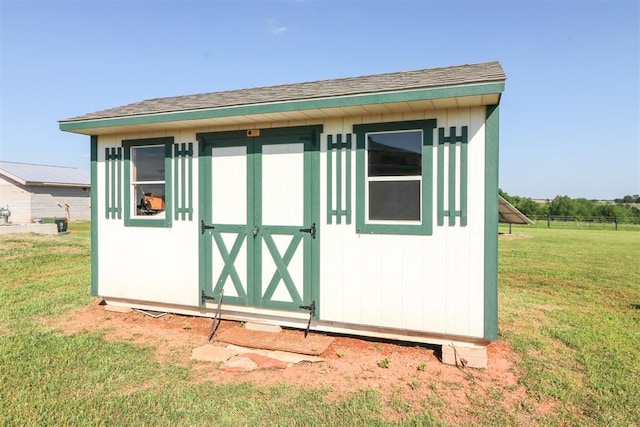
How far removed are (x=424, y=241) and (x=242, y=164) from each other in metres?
2.67

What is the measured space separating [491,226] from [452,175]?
0.70m

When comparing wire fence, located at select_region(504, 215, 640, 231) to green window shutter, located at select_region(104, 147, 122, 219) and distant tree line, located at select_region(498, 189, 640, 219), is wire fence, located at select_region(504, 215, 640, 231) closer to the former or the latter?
distant tree line, located at select_region(498, 189, 640, 219)

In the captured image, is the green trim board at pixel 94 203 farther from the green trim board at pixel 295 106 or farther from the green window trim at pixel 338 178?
→ the green window trim at pixel 338 178

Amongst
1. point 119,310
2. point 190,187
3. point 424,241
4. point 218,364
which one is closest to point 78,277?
point 119,310

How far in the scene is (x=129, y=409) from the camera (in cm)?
310

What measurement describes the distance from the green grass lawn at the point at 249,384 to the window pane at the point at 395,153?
8.14 feet

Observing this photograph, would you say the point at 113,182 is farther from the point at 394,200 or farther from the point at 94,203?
the point at 394,200

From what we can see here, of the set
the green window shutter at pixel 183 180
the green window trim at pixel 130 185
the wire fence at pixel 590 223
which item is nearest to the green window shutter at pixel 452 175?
the green window shutter at pixel 183 180

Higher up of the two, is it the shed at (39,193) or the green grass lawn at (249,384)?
the shed at (39,193)

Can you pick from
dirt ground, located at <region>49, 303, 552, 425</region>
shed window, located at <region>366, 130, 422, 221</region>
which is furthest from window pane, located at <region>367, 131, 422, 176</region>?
dirt ground, located at <region>49, 303, 552, 425</region>

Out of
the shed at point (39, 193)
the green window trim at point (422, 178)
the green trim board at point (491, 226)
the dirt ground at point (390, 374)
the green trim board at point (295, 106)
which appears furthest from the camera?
the shed at point (39, 193)

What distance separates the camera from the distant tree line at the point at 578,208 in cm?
3325

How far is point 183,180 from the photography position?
221 inches

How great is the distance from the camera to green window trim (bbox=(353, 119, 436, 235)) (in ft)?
14.4
